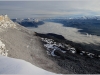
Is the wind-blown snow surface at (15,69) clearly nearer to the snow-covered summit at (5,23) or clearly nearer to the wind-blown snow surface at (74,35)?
the snow-covered summit at (5,23)

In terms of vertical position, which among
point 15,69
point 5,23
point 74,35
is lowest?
point 74,35

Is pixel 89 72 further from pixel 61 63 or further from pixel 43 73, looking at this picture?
pixel 43 73

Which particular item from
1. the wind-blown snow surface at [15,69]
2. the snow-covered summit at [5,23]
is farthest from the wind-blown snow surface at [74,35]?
the wind-blown snow surface at [15,69]

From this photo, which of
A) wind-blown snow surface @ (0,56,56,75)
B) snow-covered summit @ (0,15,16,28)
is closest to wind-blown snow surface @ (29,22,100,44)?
snow-covered summit @ (0,15,16,28)

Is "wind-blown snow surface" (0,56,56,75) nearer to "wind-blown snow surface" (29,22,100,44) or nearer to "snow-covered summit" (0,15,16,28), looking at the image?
"snow-covered summit" (0,15,16,28)

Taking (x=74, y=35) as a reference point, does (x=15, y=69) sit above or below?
above

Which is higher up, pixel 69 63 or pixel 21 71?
pixel 21 71

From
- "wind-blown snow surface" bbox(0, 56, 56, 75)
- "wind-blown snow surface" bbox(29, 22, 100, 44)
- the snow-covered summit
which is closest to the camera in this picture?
"wind-blown snow surface" bbox(0, 56, 56, 75)

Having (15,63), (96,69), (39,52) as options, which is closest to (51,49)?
(39,52)

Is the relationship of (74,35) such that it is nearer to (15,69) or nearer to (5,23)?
(5,23)

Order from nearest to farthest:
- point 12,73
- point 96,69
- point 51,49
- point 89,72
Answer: point 12,73 → point 89,72 → point 96,69 → point 51,49

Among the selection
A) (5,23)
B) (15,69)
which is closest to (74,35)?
(5,23)
